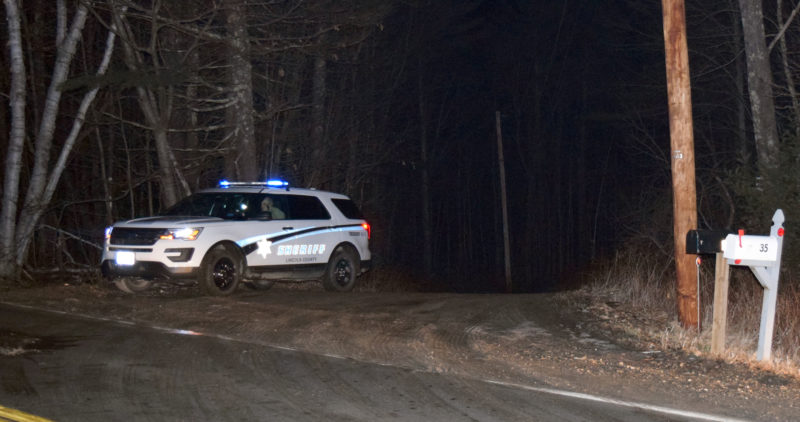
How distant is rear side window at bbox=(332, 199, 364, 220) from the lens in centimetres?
1530

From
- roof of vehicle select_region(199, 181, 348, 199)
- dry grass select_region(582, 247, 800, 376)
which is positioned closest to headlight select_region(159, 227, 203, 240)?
roof of vehicle select_region(199, 181, 348, 199)

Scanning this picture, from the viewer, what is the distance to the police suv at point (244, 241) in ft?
40.9

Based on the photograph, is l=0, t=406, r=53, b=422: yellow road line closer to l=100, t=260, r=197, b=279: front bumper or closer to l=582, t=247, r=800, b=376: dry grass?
l=100, t=260, r=197, b=279: front bumper

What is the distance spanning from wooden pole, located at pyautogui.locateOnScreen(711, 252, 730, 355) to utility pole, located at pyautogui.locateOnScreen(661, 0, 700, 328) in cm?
122

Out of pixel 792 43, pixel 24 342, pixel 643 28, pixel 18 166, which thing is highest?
pixel 643 28

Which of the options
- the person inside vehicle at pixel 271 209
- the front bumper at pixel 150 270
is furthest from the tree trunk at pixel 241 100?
the front bumper at pixel 150 270

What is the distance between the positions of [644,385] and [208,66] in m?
11.5

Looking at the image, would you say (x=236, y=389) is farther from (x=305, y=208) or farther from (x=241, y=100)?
(x=241, y=100)

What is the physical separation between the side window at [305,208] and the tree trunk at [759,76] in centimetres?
967

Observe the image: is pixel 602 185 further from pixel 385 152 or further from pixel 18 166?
pixel 18 166

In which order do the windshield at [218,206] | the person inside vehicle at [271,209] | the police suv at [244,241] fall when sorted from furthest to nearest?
the person inside vehicle at [271,209]
the windshield at [218,206]
the police suv at [244,241]

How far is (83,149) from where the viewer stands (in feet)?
69.3

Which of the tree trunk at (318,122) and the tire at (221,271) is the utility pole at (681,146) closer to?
the tire at (221,271)

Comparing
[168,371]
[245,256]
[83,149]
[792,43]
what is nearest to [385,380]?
[168,371]
